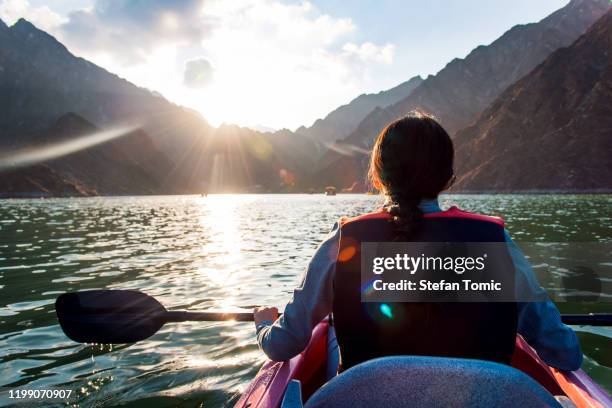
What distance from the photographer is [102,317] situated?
413cm

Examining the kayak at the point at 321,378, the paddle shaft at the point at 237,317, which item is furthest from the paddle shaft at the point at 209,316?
the kayak at the point at 321,378

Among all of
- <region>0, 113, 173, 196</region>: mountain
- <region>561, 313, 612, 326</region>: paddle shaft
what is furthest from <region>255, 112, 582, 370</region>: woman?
<region>0, 113, 173, 196</region>: mountain

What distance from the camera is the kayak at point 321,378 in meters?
2.69

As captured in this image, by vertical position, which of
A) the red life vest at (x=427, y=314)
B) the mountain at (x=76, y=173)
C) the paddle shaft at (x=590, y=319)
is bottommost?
the paddle shaft at (x=590, y=319)

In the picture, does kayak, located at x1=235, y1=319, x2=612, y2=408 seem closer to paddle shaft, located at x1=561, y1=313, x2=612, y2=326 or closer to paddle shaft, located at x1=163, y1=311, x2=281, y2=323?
paddle shaft, located at x1=561, y1=313, x2=612, y2=326

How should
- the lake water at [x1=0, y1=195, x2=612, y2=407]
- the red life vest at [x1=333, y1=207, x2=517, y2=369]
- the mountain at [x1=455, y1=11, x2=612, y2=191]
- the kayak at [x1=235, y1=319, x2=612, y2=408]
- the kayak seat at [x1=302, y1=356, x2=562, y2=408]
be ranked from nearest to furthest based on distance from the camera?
1. the kayak seat at [x1=302, y1=356, x2=562, y2=408]
2. the red life vest at [x1=333, y1=207, x2=517, y2=369]
3. the kayak at [x1=235, y1=319, x2=612, y2=408]
4. the lake water at [x1=0, y1=195, x2=612, y2=407]
5. the mountain at [x1=455, y1=11, x2=612, y2=191]

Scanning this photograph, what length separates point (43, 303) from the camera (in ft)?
28.1

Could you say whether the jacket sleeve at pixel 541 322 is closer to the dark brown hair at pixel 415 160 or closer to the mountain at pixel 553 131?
the dark brown hair at pixel 415 160

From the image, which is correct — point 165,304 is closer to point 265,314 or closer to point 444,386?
point 265,314

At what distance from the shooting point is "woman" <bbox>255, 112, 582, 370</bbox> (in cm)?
201

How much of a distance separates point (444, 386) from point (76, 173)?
192340 mm

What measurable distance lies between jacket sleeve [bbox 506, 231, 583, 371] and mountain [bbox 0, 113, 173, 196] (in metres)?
154

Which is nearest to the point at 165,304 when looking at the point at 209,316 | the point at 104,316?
the point at 104,316

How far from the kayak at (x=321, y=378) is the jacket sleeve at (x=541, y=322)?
0.66 ft
